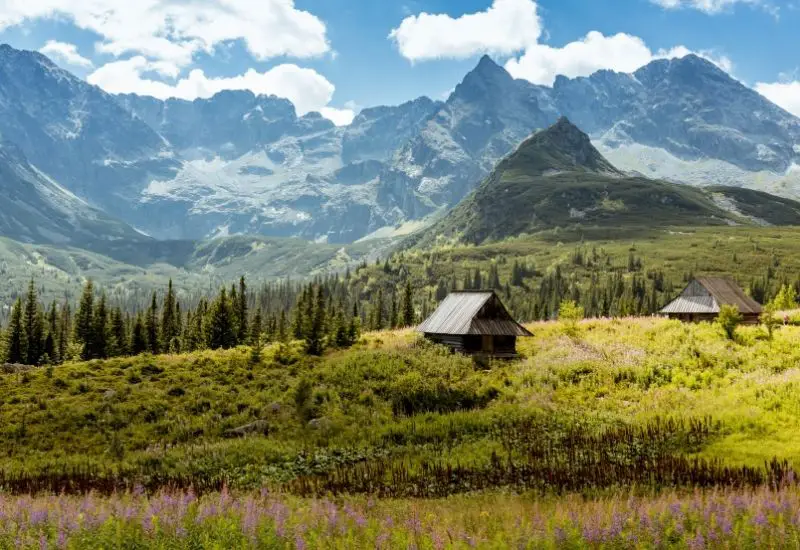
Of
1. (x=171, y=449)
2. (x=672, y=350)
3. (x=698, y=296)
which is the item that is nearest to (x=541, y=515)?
(x=171, y=449)

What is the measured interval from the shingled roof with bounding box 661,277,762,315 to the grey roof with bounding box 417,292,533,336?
2101 cm

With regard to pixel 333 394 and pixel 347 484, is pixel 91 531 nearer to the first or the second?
pixel 347 484

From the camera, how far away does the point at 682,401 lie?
105ft

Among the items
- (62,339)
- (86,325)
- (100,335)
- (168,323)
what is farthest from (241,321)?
(62,339)

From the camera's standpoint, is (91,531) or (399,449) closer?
(91,531)

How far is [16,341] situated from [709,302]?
286ft

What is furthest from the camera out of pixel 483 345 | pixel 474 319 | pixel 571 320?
pixel 571 320

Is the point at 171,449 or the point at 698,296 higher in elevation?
the point at 698,296

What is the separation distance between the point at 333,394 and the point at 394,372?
6.18m

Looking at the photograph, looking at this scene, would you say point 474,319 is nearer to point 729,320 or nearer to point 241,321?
point 729,320

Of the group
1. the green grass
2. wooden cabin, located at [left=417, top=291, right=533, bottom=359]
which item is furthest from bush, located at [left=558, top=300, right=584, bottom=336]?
wooden cabin, located at [left=417, top=291, right=533, bottom=359]

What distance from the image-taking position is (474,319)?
4953 centimetres

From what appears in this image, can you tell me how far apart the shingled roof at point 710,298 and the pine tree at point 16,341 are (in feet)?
270

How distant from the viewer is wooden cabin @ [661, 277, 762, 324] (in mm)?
59094
